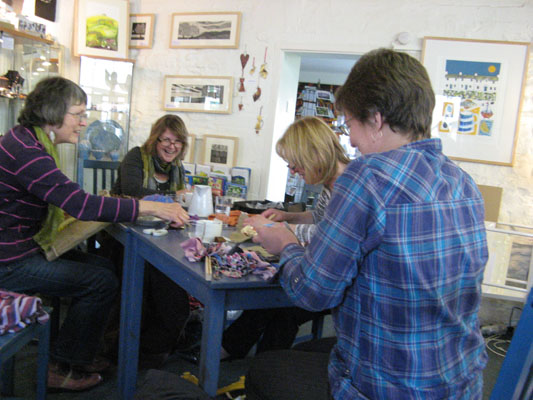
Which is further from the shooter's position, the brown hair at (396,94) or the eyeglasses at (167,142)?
the eyeglasses at (167,142)

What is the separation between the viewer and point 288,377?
1231 millimetres

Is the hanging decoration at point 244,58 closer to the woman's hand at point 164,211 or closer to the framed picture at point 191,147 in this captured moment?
the framed picture at point 191,147

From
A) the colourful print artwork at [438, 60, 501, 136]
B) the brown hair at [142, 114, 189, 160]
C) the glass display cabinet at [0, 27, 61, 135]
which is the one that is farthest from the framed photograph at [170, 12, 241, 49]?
the colourful print artwork at [438, 60, 501, 136]

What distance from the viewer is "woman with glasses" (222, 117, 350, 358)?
6.68 feet

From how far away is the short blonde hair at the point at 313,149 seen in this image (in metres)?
2.04

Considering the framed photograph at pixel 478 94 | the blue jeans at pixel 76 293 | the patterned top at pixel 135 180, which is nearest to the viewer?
the blue jeans at pixel 76 293

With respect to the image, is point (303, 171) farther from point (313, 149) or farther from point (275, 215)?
point (275, 215)

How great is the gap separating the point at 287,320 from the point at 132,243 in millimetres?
870

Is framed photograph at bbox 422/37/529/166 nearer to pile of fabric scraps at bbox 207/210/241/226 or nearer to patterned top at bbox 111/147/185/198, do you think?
pile of fabric scraps at bbox 207/210/241/226

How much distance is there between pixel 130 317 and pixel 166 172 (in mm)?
1267

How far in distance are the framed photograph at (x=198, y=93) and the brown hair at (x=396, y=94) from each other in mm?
3259

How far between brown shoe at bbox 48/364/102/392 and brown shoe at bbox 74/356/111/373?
42 mm

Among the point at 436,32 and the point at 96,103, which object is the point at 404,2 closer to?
the point at 436,32

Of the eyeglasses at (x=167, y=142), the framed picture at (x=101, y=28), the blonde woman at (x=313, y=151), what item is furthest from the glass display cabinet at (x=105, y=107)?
the blonde woman at (x=313, y=151)
